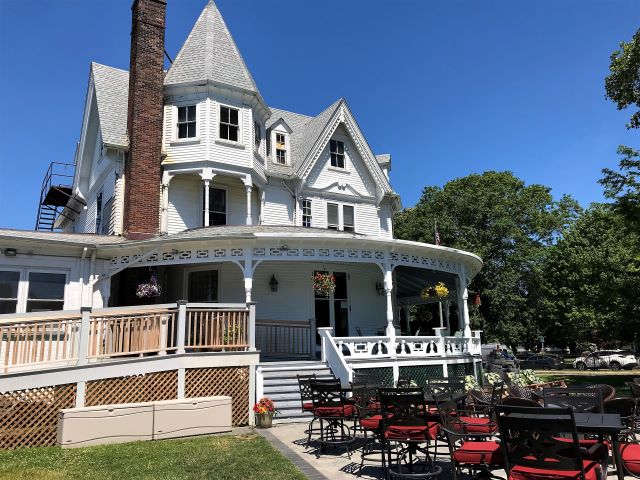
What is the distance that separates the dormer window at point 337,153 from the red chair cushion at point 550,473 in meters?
18.5

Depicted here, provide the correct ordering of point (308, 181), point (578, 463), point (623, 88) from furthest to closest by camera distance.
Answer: point (308, 181) < point (623, 88) < point (578, 463)

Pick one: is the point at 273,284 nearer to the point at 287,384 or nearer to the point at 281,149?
the point at 287,384

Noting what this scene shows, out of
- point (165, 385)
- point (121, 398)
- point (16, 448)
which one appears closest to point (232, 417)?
point (165, 385)

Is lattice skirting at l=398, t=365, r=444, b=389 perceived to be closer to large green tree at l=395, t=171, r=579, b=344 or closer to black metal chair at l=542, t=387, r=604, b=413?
black metal chair at l=542, t=387, r=604, b=413

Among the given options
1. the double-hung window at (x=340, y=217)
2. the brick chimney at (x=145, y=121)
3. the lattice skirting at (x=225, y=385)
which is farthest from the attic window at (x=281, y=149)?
the lattice skirting at (x=225, y=385)

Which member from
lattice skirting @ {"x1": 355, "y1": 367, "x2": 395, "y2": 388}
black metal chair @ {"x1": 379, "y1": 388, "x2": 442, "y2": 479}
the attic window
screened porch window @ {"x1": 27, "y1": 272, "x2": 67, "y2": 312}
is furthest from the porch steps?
the attic window

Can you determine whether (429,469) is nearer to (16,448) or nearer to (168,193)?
(16,448)

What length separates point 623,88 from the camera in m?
18.2

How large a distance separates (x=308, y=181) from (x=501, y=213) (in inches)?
976

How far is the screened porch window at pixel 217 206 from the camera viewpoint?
62.1 feet

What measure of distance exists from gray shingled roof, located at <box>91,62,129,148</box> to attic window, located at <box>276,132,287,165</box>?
638cm

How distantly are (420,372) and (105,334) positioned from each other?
9380mm

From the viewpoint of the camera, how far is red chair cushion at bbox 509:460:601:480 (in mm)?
4285

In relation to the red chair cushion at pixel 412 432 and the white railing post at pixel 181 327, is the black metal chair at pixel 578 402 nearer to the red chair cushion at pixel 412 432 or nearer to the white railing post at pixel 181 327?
the red chair cushion at pixel 412 432
